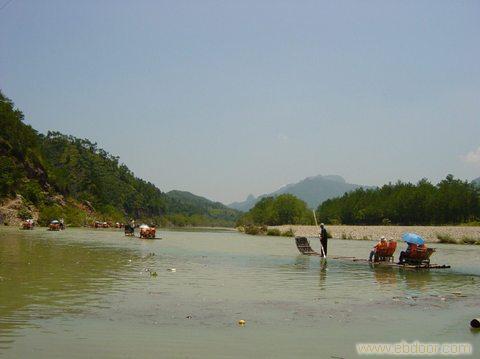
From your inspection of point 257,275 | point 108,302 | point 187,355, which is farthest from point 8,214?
point 187,355

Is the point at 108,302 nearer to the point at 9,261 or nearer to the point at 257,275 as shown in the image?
the point at 257,275

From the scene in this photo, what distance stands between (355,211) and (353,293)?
125690 mm

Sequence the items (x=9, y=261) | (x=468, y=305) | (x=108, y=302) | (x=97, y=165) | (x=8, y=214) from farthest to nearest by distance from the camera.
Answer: (x=97, y=165)
(x=8, y=214)
(x=9, y=261)
(x=468, y=305)
(x=108, y=302)

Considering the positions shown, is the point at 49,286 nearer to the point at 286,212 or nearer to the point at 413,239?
the point at 413,239

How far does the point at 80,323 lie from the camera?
1201cm

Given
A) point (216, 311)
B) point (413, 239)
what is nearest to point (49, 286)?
point (216, 311)

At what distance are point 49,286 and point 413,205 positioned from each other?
360 feet

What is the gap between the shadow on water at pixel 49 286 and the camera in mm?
12641

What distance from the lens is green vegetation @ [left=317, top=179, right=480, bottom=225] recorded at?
353ft

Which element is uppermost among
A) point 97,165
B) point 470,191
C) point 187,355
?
point 97,165

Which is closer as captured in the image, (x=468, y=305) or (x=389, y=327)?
(x=389, y=327)

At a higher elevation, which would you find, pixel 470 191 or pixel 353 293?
pixel 470 191

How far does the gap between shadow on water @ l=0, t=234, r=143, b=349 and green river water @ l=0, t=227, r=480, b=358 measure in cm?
3

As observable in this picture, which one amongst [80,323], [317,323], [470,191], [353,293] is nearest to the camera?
[80,323]
